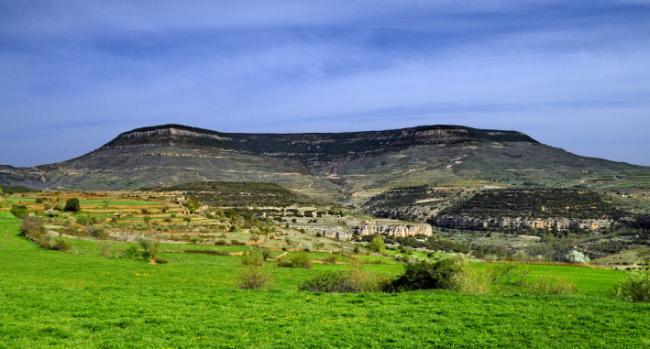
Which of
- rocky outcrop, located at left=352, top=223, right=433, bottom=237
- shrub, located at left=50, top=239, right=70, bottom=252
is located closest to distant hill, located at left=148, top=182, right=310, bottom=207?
rocky outcrop, located at left=352, top=223, right=433, bottom=237

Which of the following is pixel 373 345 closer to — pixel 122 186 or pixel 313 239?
pixel 313 239

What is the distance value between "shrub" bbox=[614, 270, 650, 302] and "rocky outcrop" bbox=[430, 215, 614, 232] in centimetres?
7148

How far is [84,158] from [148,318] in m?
189

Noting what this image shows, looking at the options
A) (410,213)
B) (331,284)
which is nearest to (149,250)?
(331,284)

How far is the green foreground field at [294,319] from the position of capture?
47.2 feet

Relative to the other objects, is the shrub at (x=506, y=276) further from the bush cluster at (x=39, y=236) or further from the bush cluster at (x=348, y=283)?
the bush cluster at (x=39, y=236)

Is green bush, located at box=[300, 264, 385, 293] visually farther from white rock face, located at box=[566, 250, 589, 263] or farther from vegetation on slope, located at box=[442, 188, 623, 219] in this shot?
vegetation on slope, located at box=[442, 188, 623, 219]

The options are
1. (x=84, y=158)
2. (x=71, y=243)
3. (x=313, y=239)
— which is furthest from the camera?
(x=84, y=158)

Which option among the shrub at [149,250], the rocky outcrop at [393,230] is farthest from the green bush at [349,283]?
the rocky outcrop at [393,230]

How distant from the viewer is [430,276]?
78.3 ft

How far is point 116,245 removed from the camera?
42.3m

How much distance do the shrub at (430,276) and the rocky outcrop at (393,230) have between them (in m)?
59.7

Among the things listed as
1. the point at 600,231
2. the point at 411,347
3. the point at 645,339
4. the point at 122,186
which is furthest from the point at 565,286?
the point at 122,186

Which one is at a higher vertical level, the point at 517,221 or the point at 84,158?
the point at 84,158
